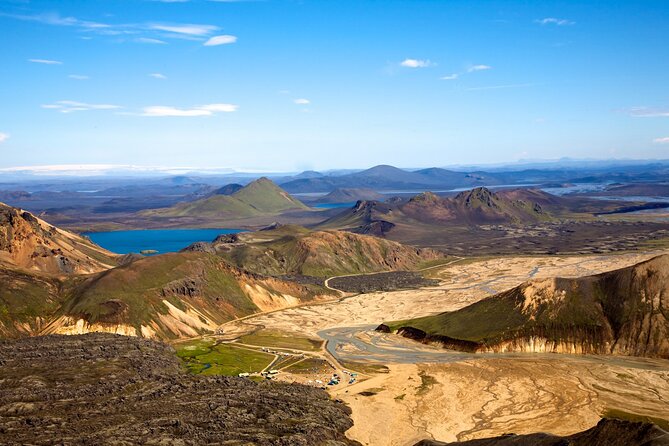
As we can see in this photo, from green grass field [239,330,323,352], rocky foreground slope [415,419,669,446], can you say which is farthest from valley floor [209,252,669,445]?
rocky foreground slope [415,419,669,446]

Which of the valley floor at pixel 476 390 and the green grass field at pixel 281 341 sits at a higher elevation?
the valley floor at pixel 476 390

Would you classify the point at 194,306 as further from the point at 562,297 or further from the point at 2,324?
the point at 562,297

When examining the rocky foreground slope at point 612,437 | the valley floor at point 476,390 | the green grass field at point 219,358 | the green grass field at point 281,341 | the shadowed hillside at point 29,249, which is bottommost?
the green grass field at point 281,341

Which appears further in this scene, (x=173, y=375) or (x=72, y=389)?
(x=173, y=375)

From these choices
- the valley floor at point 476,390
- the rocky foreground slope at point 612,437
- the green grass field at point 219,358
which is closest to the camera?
the rocky foreground slope at point 612,437

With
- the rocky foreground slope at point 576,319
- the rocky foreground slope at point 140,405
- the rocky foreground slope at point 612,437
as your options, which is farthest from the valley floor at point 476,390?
the rocky foreground slope at point 612,437

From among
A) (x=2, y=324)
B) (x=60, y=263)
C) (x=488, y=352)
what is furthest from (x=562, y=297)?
(x=60, y=263)

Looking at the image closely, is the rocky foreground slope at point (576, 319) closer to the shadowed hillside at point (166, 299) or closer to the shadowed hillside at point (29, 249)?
the shadowed hillside at point (166, 299)

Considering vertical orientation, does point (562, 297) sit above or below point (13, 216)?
below
